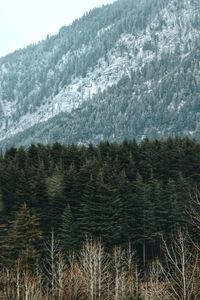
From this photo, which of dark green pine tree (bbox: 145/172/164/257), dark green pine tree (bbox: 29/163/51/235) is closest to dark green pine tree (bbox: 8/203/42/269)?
dark green pine tree (bbox: 29/163/51/235)

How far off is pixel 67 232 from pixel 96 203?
228 inches

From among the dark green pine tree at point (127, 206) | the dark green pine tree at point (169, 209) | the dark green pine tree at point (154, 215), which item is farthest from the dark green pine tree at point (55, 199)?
the dark green pine tree at point (169, 209)

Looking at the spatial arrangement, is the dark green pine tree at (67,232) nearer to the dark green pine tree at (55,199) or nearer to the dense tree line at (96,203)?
the dense tree line at (96,203)

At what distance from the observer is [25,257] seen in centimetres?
5841

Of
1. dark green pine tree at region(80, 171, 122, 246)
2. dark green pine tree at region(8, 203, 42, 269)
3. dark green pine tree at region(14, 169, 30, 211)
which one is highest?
dark green pine tree at region(14, 169, 30, 211)

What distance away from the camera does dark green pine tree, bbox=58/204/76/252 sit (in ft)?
238

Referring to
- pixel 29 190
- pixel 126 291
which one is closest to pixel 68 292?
pixel 126 291

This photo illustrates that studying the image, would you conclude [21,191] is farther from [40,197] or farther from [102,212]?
[102,212]

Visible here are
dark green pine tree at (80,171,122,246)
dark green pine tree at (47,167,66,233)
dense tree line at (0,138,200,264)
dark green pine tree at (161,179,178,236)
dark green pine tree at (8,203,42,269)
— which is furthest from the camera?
dark green pine tree at (161,179,178,236)

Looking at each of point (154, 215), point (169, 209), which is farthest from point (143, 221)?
point (169, 209)

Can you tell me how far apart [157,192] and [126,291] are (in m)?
39.9

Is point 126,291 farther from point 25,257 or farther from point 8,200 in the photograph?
point 8,200

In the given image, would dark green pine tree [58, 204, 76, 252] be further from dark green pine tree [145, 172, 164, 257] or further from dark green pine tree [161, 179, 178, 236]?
dark green pine tree [161, 179, 178, 236]

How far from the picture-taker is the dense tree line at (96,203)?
73.3m
